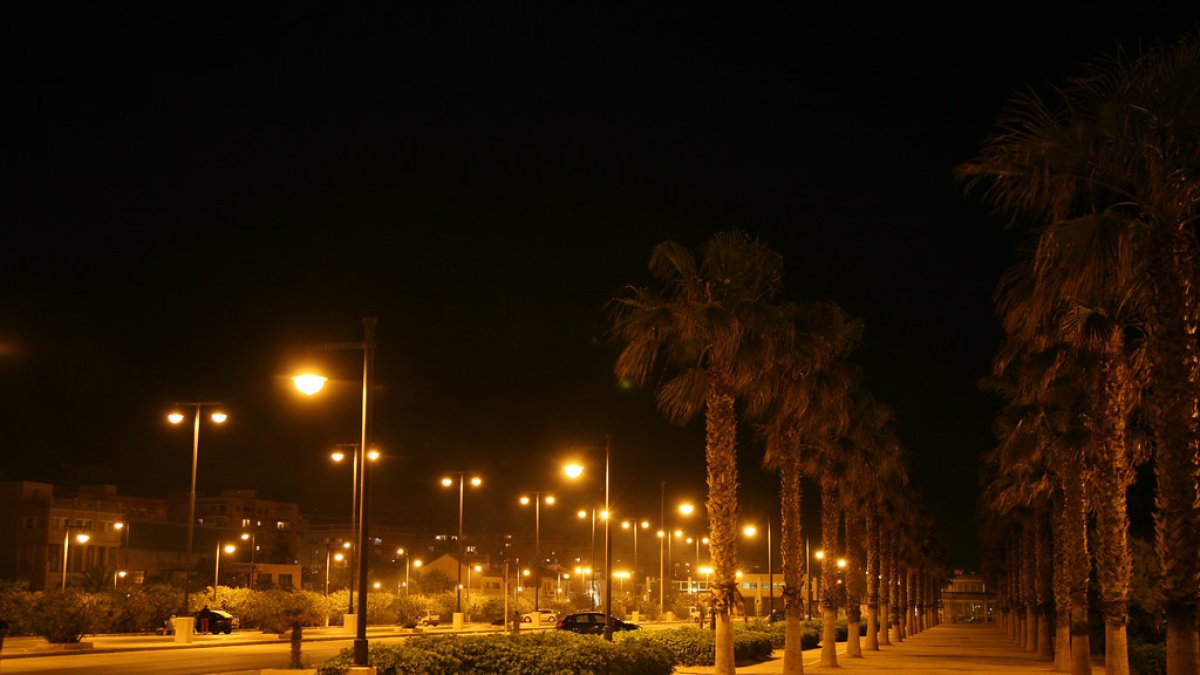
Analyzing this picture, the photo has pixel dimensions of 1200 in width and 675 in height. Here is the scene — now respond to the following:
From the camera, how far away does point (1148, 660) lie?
34.6m

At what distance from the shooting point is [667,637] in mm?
34688

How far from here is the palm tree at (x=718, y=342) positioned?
23.9 m

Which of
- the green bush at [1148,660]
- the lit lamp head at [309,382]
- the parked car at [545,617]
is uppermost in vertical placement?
the lit lamp head at [309,382]

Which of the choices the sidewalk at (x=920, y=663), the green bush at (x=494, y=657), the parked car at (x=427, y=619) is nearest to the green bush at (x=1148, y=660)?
the sidewalk at (x=920, y=663)

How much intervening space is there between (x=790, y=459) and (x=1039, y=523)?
18.7m

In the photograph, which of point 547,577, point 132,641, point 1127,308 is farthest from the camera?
point 547,577

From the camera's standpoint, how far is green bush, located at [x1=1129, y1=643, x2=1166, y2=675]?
33.7m

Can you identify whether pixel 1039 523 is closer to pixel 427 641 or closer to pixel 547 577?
pixel 427 641

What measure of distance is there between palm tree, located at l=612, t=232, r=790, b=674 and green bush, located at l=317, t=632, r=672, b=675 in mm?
3198

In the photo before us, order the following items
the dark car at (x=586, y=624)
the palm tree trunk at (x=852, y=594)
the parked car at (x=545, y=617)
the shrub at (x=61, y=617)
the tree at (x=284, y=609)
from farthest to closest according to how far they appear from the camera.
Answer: the parked car at (x=545, y=617) < the tree at (x=284, y=609) < the dark car at (x=586, y=624) < the palm tree trunk at (x=852, y=594) < the shrub at (x=61, y=617)

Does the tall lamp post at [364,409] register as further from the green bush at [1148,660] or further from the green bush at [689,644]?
the green bush at [1148,660]

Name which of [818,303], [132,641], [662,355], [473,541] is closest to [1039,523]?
[818,303]

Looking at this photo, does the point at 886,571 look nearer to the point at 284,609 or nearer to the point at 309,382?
the point at 284,609

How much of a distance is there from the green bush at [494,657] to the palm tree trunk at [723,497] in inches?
92.3
